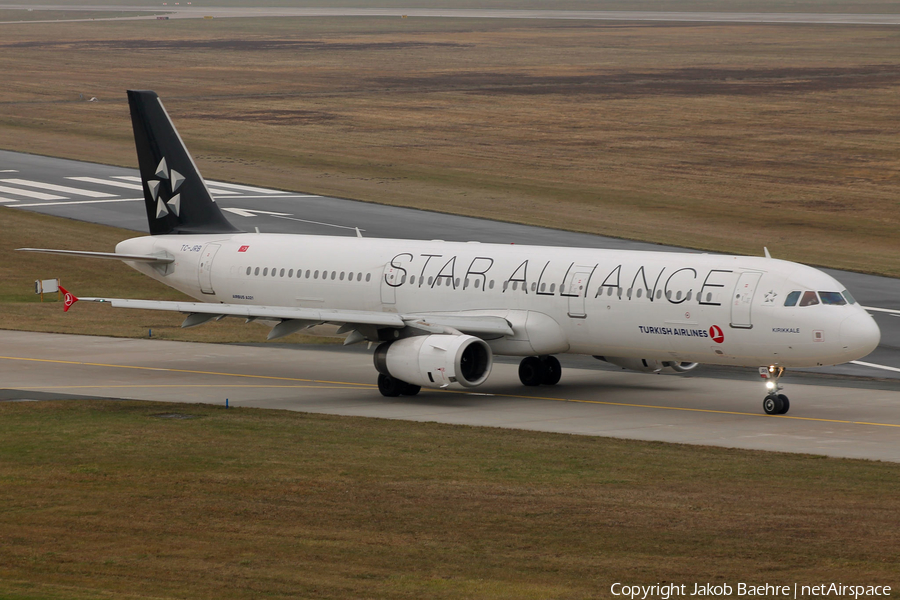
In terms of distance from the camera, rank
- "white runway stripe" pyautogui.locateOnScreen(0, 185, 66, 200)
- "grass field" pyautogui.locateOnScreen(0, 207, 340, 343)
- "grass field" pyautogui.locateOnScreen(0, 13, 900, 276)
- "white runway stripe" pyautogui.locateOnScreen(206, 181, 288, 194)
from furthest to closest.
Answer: "white runway stripe" pyautogui.locateOnScreen(206, 181, 288, 194) → "white runway stripe" pyautogui.locateOnScreen(0, 185, 66, 200) → "grass field" pyautogui.locateOnScreen(0, 13, 900, 276) → "grass field" pyautogui.locateOnScreen(0, 207, 340, 343)

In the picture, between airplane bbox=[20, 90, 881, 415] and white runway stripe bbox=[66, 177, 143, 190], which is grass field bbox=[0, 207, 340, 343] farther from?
white runway stripe bbox=[66, 177, 143, 190]

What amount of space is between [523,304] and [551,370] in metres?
3.21

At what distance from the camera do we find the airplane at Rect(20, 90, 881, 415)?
117 feet

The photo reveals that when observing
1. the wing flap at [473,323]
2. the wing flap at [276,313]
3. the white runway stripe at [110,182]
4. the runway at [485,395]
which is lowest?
the runway at [485,395]

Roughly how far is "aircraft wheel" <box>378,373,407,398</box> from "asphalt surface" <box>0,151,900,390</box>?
2037 centimetres

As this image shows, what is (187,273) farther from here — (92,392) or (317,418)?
(317,418)

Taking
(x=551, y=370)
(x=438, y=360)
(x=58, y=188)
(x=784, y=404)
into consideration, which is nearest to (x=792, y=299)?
(x=784, y=404)

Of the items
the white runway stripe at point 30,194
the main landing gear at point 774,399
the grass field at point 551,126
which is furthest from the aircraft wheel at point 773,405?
the white runway stripe at point 30,194

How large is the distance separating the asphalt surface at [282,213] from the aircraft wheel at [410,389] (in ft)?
64.8

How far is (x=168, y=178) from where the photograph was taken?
4791 cm

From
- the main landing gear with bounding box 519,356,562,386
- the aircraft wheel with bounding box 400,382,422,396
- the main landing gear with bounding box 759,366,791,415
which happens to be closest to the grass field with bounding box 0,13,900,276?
the main landing gear with bounding box 519,356,562,386

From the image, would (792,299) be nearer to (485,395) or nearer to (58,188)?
(485,395)

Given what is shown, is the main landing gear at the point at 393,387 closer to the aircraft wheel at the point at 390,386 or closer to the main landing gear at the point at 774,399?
the aircraft wheel at the point at 390,386

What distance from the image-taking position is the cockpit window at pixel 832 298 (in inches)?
1390
